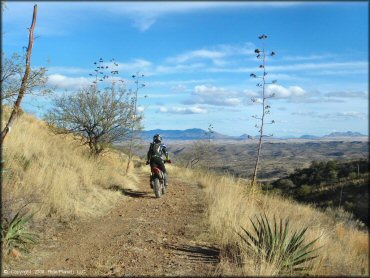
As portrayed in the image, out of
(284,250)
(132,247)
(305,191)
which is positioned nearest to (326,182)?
(305,191)

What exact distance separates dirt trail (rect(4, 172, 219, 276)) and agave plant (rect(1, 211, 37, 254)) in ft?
0.94

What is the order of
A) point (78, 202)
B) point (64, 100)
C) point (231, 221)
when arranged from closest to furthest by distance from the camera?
1. point (231, 221)
2. point (78, 202)
3. point (64, 100)

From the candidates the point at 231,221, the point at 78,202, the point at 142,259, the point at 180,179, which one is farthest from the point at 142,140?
the point at 142,259

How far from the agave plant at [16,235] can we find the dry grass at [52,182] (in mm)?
507

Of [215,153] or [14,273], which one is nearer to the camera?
[14,273]

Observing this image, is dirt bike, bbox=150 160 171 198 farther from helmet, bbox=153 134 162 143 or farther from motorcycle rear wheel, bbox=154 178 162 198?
helmet, bbox=153 134 162 143

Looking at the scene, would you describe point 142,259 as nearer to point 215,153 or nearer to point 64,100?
point 64,100

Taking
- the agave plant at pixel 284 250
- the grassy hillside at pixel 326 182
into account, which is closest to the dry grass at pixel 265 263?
the agave plant at pixel 284 250

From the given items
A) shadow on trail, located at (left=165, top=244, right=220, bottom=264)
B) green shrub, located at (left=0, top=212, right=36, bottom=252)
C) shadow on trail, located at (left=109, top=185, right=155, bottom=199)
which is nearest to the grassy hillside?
shadow on trail, located at (left=109, top=185, right=155, bottom=199)

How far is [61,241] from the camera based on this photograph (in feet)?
24.3

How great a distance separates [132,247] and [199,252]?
1.21m

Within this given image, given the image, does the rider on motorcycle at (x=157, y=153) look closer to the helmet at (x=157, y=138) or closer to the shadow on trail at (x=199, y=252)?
the helmet at (x=157, y=138)

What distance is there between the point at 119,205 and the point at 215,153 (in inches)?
845

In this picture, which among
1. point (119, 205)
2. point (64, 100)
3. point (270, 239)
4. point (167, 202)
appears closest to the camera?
point (270, 239)
